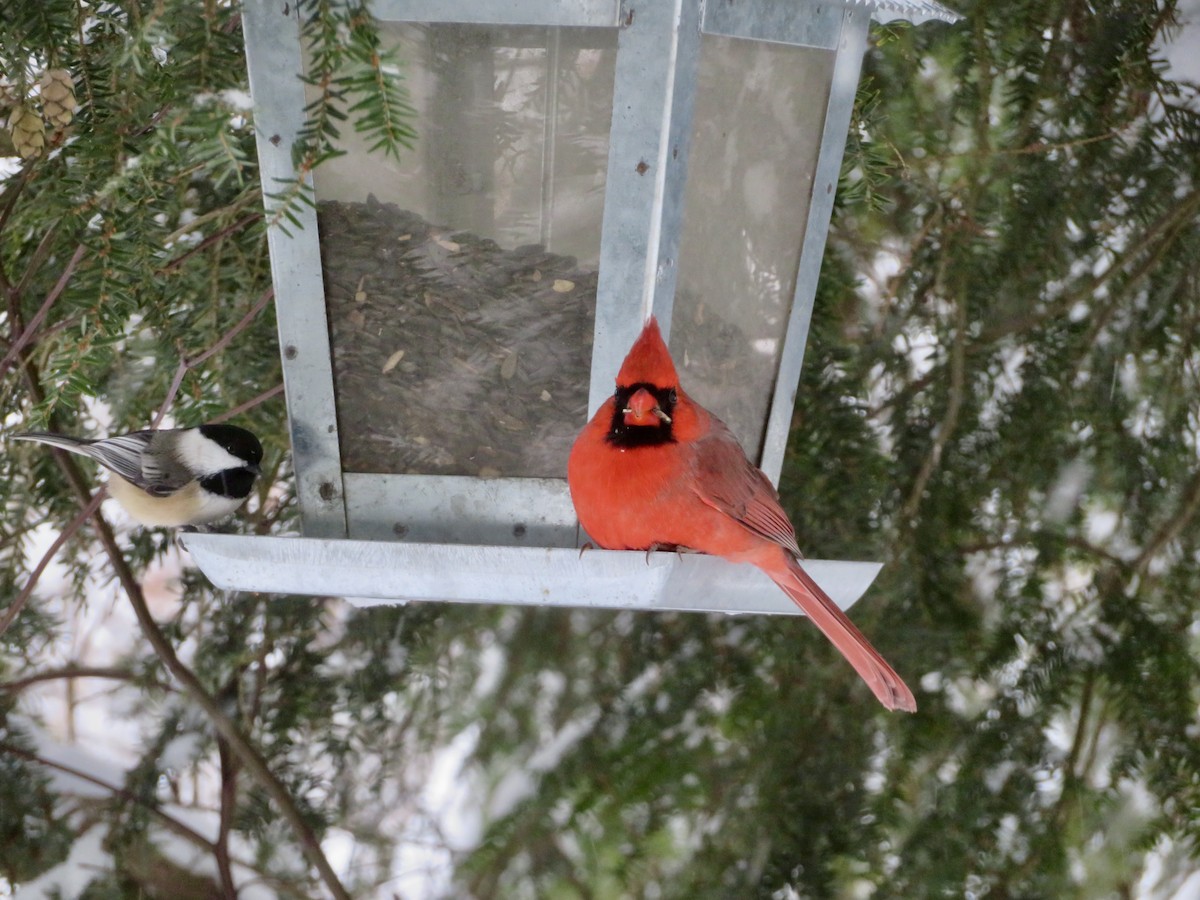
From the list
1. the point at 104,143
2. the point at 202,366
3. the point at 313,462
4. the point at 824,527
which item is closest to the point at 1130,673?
the point at 824,527

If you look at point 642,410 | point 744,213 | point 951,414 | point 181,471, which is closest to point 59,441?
point 181,471

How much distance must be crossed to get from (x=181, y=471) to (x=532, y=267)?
2.53ft

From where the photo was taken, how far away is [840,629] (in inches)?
57.1

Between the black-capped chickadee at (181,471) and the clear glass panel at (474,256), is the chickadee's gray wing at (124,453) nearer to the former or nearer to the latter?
the black-capped chickadee at (181,471)

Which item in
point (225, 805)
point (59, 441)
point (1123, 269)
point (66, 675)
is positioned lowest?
point (225, 805)

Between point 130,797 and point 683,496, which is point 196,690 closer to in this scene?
point 130,797

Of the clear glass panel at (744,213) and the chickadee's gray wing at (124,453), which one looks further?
Answer: the chickadee's gray wing at (124,453)

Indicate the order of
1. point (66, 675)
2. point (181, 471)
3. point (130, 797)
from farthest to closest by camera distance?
point (66, 675)
point (130, 797)
point (181, 471)

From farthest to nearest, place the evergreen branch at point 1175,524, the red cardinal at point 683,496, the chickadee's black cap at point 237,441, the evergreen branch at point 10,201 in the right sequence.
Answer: the evergreen branch at point 1175,524 < the chickadee's black cap at point 237,441 < the evergreen branch at point 10,201 < the red cardinal at point 683,496

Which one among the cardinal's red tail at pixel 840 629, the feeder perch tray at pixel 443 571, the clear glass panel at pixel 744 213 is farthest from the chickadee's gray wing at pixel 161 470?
the cardinal's red tail at pixel 840 629

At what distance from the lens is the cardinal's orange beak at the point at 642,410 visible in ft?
4.29

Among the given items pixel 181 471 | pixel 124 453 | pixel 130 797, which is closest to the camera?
pixel 124 453

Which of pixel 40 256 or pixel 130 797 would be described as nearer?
pixel 40 256

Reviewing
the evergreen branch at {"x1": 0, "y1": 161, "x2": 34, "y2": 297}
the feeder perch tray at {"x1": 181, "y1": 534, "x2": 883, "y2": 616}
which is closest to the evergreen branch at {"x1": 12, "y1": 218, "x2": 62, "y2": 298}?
the evergreen branch at {"x1": 0, "y1": 161, "x2": 34, "y2": 297}
